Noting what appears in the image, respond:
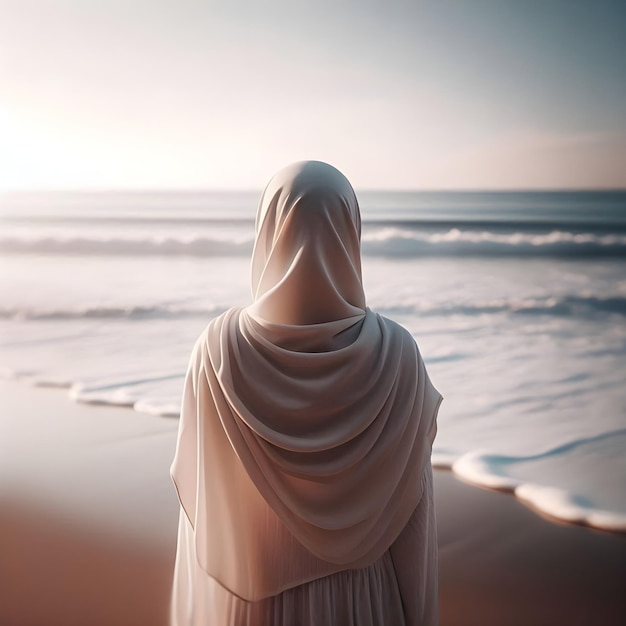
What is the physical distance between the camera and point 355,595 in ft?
2.95

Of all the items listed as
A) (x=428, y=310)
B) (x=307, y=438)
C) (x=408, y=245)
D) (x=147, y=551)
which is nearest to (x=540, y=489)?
(x=147, y=551)

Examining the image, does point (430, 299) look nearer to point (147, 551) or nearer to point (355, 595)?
point (147, 551)

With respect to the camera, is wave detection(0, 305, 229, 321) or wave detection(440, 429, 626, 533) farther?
wave detection(0, 305, 229, 321)

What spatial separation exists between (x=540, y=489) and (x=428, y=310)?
1.77 meters

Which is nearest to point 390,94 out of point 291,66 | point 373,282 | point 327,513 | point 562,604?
point 291,66

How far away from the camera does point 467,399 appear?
2.88 metres

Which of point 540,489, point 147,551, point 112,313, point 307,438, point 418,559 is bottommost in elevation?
point 147,551

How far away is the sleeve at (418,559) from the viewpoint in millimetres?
902

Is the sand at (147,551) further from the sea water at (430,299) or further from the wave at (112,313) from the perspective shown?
the wave at (112,313)

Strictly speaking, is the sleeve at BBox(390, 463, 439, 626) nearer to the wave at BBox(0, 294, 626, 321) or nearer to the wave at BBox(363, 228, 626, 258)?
the wave at BBox(0, 294, 626, 321)

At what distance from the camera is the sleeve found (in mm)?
902

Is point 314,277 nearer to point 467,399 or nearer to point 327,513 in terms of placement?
point 327,513

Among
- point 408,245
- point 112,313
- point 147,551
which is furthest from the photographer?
point 408,245

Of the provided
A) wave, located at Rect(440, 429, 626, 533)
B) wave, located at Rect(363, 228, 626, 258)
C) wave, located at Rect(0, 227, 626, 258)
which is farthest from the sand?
wave, located at Rect(363, 228, 626, 258)
